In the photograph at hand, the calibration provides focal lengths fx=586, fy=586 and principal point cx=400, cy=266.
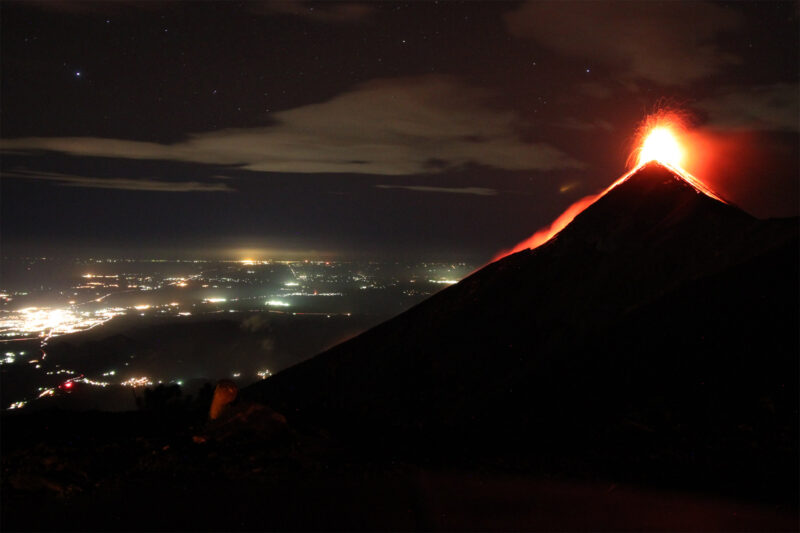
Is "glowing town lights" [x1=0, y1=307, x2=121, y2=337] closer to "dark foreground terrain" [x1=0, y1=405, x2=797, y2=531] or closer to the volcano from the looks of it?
the volcano

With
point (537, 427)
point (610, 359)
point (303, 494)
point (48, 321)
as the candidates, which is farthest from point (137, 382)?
point (48, 321)

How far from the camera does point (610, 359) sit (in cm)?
1304

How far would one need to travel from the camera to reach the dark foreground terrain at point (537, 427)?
7.05 meters

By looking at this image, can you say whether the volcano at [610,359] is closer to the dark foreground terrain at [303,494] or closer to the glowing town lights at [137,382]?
the dark foreground terrain at [303,494]

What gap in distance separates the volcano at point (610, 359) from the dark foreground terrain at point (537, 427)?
6 cm

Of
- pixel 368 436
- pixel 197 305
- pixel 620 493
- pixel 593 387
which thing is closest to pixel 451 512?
pixel 620 493

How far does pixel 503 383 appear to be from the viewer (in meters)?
14.4

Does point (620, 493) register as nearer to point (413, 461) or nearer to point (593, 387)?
point (413, 461)

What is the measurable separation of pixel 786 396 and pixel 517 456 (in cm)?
471

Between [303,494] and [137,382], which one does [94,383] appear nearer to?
[137,382]

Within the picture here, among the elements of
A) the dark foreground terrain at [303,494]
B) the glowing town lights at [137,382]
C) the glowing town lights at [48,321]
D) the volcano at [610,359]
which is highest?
the volcano at [610,359]

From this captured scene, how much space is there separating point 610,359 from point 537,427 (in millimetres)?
3258

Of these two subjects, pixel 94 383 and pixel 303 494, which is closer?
pixel 303 494

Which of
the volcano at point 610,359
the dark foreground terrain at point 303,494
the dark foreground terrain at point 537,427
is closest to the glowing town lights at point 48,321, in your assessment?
the volcano at point 610,359
